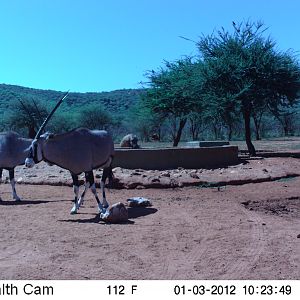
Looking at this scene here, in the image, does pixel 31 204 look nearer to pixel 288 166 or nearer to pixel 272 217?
pixel 272 217

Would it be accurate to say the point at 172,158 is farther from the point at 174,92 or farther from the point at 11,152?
the point at 174,92

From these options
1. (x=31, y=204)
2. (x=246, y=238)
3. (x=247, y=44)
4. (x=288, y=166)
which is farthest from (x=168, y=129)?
(x=246, y=238)

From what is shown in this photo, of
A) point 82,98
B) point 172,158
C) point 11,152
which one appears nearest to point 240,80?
point 172,158

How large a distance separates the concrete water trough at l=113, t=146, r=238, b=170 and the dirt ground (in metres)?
1.90

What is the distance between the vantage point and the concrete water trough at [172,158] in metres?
17.2

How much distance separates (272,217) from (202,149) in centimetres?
779

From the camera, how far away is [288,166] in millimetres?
18875

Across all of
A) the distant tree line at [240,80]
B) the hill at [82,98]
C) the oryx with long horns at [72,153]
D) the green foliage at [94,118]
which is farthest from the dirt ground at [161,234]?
the hill at [82,98]

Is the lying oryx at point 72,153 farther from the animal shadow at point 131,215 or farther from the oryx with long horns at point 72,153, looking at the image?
the animal shadow at point 131,215

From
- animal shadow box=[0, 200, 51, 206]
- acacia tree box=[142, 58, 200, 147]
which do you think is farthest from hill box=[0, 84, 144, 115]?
animal shadow box=[0, 200, 51, 206]

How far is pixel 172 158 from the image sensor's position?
1752 centimetres

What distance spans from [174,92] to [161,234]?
1907 centimetres

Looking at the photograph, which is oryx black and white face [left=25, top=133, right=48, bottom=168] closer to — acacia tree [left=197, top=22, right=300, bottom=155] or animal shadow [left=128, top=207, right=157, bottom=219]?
animal shadow [left=128, top=207, right=157, bottom=219]

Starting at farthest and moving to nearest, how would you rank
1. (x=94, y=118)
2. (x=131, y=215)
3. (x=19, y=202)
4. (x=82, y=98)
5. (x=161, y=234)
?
(x=82, y=98) < (x=94, y=118) < (x=19, y=202) < (x=131, y=215) < (x=161, y=234)
